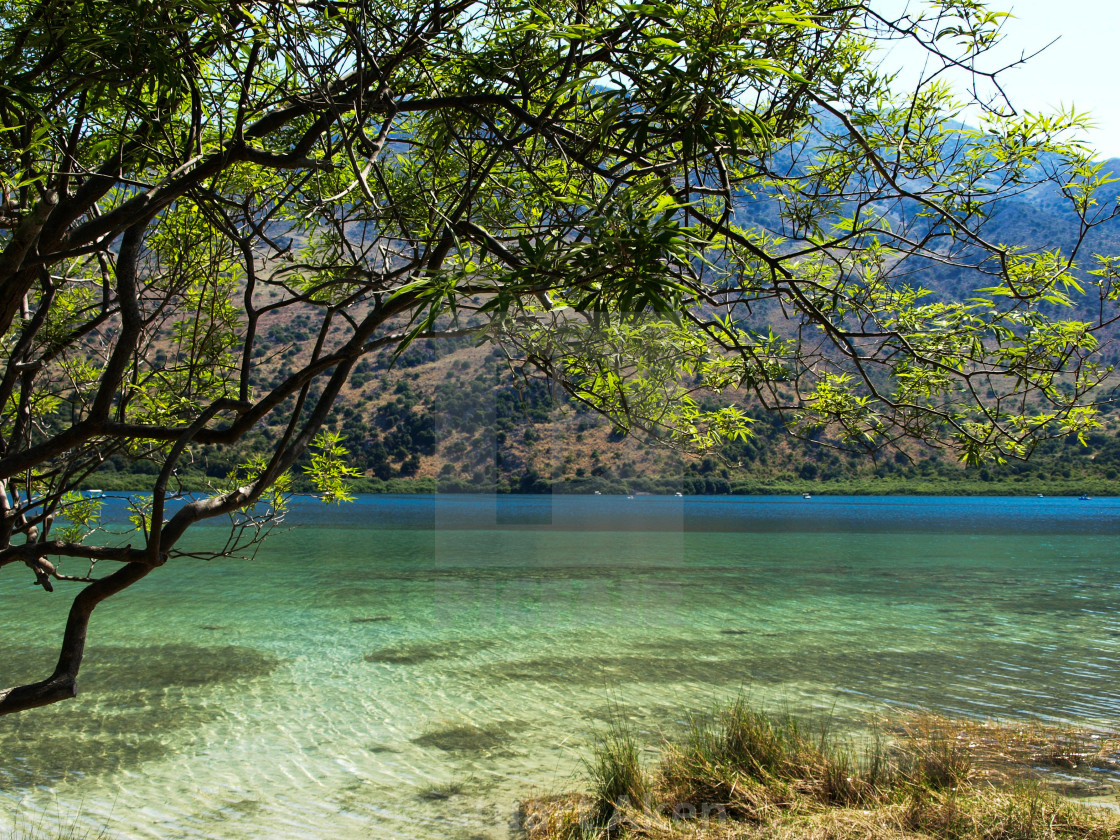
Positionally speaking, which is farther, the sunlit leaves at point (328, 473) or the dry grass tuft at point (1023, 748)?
the dry grass tuft at point (1023, 748)

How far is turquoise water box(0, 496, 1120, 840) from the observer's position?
5.52m

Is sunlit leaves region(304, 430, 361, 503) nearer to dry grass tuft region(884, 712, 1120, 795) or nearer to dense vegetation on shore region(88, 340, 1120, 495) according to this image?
dry grass tuft region(884, 712, 1120, 795)

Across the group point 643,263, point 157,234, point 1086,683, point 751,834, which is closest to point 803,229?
point 643,263

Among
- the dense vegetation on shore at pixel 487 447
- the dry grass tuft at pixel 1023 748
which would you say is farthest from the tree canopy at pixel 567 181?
the dense vegetation on shore at pixel 487 447

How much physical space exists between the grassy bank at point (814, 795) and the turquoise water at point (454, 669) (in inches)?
37.2

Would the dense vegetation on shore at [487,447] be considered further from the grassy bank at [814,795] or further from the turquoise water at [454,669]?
the grassy bank at [814,795]

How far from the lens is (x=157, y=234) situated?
385 cm

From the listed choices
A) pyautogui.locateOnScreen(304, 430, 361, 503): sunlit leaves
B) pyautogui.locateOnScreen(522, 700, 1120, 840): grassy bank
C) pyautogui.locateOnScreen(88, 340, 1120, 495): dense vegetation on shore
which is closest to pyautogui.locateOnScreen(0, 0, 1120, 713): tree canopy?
pyautogui.locateOnScreen(304, 430, 361, 503): sunlit leaves

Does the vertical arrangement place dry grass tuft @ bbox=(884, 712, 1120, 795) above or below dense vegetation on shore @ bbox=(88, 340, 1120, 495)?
below

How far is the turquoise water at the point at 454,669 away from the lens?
5520 millimetres

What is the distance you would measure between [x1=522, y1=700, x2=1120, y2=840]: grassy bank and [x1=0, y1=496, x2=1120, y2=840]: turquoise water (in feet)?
3.10

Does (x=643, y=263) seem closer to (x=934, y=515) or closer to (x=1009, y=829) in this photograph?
(x=1009, y=829)

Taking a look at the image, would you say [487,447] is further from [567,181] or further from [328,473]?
[567,181]

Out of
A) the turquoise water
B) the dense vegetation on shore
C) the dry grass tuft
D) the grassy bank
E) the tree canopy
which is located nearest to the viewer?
the tree canopy
